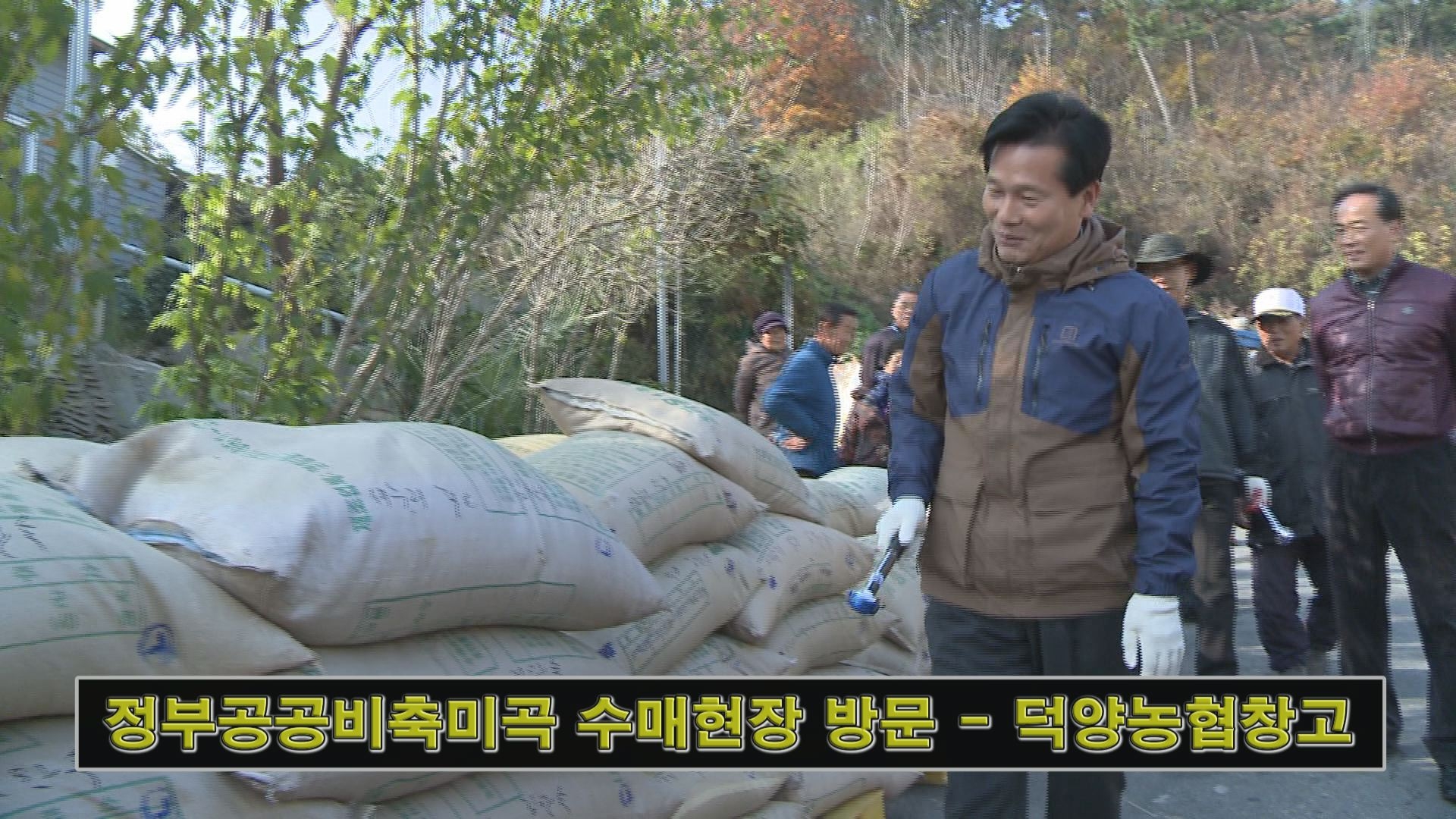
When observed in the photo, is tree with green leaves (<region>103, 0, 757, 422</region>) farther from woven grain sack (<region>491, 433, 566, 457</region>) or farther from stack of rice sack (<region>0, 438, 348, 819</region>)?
stack of rice sack (<region>0, 438, 348, 819</region>)

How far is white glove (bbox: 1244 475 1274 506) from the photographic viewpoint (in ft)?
15.6

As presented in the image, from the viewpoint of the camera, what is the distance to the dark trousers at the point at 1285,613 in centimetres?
540

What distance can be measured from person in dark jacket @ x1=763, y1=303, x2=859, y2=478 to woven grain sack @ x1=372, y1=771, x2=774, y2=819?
3.46m

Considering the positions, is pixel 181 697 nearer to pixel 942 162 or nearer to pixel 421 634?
pixel 421 634

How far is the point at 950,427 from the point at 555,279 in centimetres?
713

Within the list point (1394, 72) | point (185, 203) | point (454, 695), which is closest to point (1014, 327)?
point (454, 695)

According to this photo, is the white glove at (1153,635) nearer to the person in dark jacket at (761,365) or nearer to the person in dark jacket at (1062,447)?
the person in dark jacket at (1062,447)

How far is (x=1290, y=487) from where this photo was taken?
5629mm

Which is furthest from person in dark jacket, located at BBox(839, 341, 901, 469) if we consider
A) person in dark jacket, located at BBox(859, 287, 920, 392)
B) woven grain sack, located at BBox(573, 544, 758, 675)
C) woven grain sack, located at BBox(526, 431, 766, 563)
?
woven grain sack, located at BBox(573, 544, 758, 675)

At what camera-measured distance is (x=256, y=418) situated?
11.6ft

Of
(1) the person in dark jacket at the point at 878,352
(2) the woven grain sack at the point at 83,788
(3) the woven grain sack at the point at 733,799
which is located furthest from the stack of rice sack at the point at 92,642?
(1) the person in dark jacket at the point at 878,352

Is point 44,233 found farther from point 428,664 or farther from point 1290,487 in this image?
point 1290,487

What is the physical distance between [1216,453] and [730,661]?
7.76ft

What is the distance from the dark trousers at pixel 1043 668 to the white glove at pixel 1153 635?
0.27 feet
